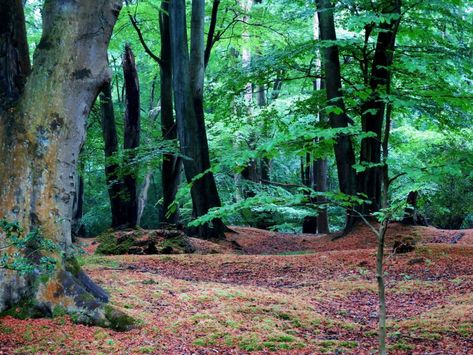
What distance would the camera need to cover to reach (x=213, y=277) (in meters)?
7.63

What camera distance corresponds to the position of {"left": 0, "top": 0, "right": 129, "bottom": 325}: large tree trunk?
4.30 metres

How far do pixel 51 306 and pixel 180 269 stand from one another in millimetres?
3942

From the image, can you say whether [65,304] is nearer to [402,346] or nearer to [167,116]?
[402,346]

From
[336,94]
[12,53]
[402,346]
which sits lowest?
[402,346]

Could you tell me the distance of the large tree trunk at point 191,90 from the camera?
1176cm

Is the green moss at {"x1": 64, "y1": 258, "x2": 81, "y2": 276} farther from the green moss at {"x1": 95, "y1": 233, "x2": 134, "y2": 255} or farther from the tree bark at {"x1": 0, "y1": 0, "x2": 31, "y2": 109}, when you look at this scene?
the green moss at {"x1": 95, "y1": 233, "x2": 134, "y2": 255}

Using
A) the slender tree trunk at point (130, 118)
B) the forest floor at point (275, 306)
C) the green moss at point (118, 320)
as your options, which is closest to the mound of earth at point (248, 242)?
the forest floor at point (275, 306)

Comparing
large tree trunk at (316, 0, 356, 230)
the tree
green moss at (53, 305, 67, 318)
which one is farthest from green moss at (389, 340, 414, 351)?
the tree

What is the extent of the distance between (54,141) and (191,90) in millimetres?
7740

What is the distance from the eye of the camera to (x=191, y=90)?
39.4 ft

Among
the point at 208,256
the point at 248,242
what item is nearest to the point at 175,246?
the point at 208,256

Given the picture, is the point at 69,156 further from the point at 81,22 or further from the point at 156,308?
the point at 156,308

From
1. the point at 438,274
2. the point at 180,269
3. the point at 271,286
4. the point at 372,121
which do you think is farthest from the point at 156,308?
the point at 372,121

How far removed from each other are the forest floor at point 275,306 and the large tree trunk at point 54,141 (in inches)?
10.3
